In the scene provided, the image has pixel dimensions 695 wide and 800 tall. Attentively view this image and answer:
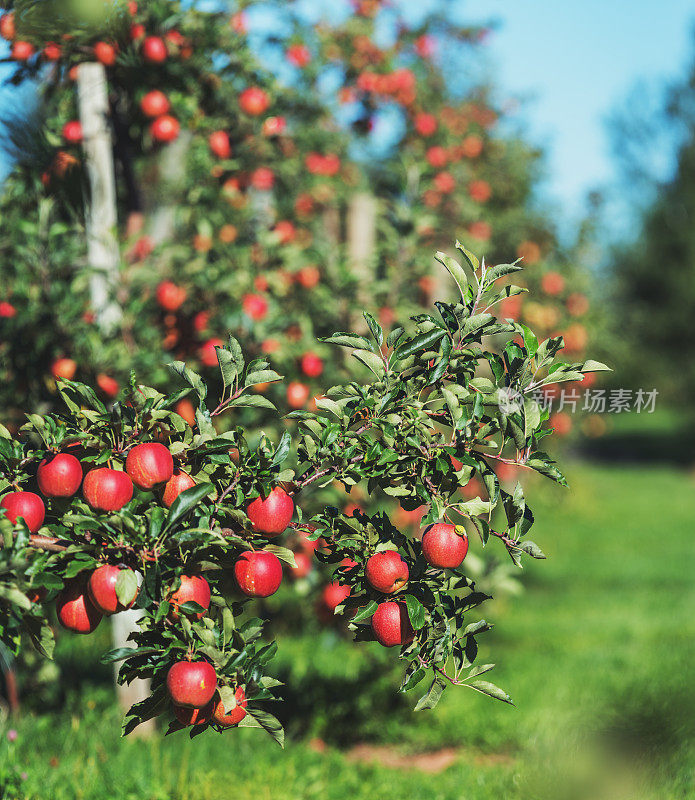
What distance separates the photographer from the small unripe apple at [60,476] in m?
1.53

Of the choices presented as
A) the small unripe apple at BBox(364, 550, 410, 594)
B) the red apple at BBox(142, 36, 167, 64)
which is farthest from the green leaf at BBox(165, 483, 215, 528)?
the red apple at BBox(142, 36, 167, 64)

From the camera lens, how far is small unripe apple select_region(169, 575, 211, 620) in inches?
58.6

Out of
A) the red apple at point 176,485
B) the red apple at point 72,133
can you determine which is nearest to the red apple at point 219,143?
the red apple at point 72,133

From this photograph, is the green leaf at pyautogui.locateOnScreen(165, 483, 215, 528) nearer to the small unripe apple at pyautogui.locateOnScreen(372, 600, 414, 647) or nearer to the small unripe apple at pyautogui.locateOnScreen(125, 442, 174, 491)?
the small unripe apple at pyautogui.locateOnScreen(125, 442, 174, 491)

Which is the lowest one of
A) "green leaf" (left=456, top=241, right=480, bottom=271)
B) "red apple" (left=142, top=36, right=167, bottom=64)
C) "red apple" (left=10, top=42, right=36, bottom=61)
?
"green leaf" (left=456, top=241, right=480, bottom=271)

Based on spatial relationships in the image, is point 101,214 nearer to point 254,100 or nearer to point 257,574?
point 254,100

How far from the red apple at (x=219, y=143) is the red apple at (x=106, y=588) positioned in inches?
94.5

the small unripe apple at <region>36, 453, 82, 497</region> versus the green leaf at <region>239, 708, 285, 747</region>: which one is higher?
the small unripe apple at <region>36, 453, 82, 497</region>

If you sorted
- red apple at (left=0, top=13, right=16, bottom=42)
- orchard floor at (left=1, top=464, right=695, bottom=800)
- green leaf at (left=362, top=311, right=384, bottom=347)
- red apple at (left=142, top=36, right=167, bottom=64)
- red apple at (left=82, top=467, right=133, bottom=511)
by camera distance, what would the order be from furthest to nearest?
red apple at (left=142, top=36, right=167, bottom=64)
orchard floor at (left=1, top=464, right=695, bottom=800)
red apple at (left=0, top=13, right=16, bottom=42)
green leaf at (left=362, top=311, right=384, bottom=347)
red apple at (left=82, top=467, right=133, bottom=511)

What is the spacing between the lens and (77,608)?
5.12 ft

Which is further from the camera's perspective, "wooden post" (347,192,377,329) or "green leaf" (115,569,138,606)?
"wooden post" (347,192,377,329)

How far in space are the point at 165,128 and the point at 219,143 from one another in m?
0.32

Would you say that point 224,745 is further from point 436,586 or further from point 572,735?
point 436,586

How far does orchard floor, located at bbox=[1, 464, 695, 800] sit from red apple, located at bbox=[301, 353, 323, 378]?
1429mm
